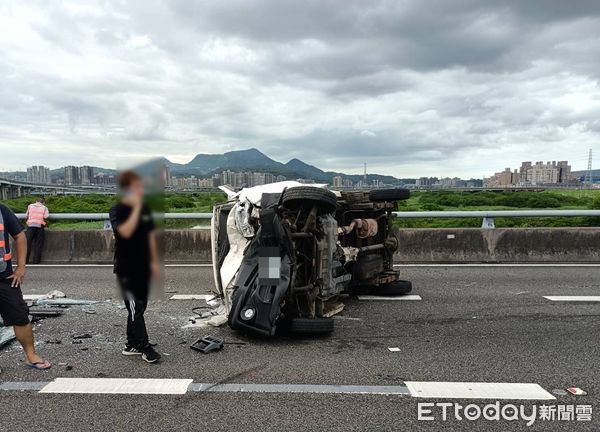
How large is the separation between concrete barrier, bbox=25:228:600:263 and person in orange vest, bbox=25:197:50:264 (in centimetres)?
32

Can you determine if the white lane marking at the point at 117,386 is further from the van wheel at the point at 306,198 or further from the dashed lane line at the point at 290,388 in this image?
the van wheel at the point at 306,198

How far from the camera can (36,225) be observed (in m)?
10.5

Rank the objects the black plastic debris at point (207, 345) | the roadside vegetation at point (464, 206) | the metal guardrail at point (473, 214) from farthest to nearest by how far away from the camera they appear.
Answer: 1. the roadside vegetation at point (464, 206)
2. the metal guardrail at point (473, 214)
3. the black plastic debris at point (207, 345)

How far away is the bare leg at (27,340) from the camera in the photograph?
437cm

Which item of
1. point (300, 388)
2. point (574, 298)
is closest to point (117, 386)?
point (300, 388)

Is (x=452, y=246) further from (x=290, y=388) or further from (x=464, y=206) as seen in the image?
(x=464, y=206)

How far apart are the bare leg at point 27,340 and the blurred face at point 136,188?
368cm

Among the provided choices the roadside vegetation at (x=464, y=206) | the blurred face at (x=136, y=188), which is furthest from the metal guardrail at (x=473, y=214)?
the blurred face at (x=136, y=188)

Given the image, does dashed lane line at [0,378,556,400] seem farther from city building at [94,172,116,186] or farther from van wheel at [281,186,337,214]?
city building at [94,172,116,186]

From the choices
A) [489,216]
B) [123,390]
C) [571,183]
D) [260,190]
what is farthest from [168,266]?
[571,183]

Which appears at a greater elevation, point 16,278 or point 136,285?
point 136,285

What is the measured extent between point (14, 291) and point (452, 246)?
8.58 m

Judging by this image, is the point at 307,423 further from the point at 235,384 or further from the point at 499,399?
the point at 499,399

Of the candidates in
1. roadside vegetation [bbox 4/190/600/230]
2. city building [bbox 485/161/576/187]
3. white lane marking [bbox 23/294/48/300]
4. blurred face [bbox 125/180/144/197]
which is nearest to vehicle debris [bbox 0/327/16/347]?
white lane marking [bbox 23/294/48/300]
